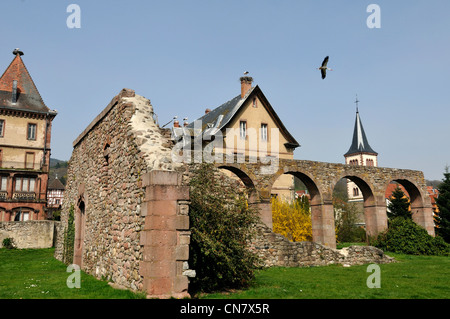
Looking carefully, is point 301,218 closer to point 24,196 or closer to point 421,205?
point 421,205

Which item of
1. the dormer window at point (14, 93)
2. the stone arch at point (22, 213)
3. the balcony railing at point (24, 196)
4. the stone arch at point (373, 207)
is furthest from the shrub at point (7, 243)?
the stone arch at point (373, 207)

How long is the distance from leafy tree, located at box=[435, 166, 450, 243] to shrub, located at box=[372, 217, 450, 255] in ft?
29.8

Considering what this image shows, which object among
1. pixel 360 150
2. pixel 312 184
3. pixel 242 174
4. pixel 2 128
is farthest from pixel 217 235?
pixel 360 150

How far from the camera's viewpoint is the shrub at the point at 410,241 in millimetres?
17922

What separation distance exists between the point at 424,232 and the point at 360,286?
1258 cm

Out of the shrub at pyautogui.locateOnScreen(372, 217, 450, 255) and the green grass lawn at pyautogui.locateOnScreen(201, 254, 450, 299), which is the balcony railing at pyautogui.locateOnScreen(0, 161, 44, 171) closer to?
the shrub at pyautogui.locateOnScreen(372, 217, 450, 255)

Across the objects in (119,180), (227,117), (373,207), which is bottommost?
(373,207)

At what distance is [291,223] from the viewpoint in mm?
20406

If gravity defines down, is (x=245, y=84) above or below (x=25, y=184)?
above

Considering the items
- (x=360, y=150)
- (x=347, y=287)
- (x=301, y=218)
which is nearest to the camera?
(x=347, y=287)

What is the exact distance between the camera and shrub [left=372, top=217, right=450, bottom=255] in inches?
706

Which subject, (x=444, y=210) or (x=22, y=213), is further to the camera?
(x=22, y=213)

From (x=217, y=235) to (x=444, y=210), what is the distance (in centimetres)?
2561

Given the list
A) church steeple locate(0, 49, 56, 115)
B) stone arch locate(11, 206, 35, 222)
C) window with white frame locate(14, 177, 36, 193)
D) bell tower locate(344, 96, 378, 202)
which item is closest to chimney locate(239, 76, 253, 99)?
church steeple locate(0, 49, 56, 115)
